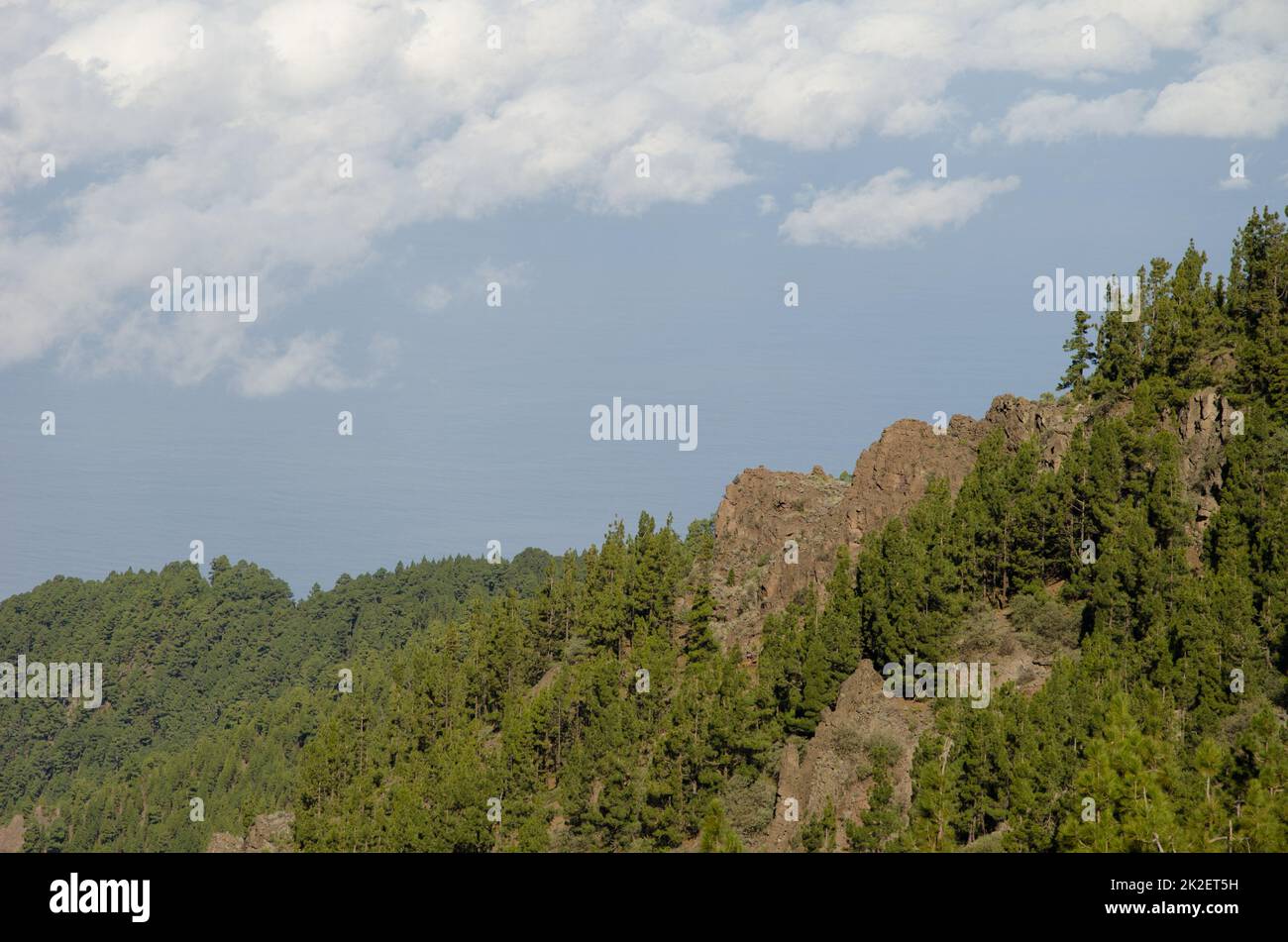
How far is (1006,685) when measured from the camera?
6341cm

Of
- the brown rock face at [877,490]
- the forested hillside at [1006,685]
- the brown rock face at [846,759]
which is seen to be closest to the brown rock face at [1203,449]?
the forested hillside at [1006,685]

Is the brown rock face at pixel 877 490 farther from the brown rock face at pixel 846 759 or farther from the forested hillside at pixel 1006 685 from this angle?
the brown rock face at pixel 846 759

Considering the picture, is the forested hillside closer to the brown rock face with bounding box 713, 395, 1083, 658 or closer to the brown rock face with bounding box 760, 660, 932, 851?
the brown rock face with bounding box 760, 660, 932, 851

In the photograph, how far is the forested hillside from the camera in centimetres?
5516

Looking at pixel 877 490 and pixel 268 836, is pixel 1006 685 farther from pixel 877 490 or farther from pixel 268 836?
pixel 268 836

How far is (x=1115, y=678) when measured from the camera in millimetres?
61094

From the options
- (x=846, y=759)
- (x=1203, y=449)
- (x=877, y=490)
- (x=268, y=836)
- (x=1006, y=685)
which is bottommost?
(x=268, y=836)

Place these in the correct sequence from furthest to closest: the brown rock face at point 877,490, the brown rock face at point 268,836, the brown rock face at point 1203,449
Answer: the brown rock face at point 268,836 < the brown rock face at point 877,490 < the brown rock face at point 1203,449

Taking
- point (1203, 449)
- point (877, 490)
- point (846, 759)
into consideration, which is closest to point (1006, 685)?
point (846, 759)

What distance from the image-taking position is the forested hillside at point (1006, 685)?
2172 inches

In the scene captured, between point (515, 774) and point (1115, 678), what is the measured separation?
116 ft
